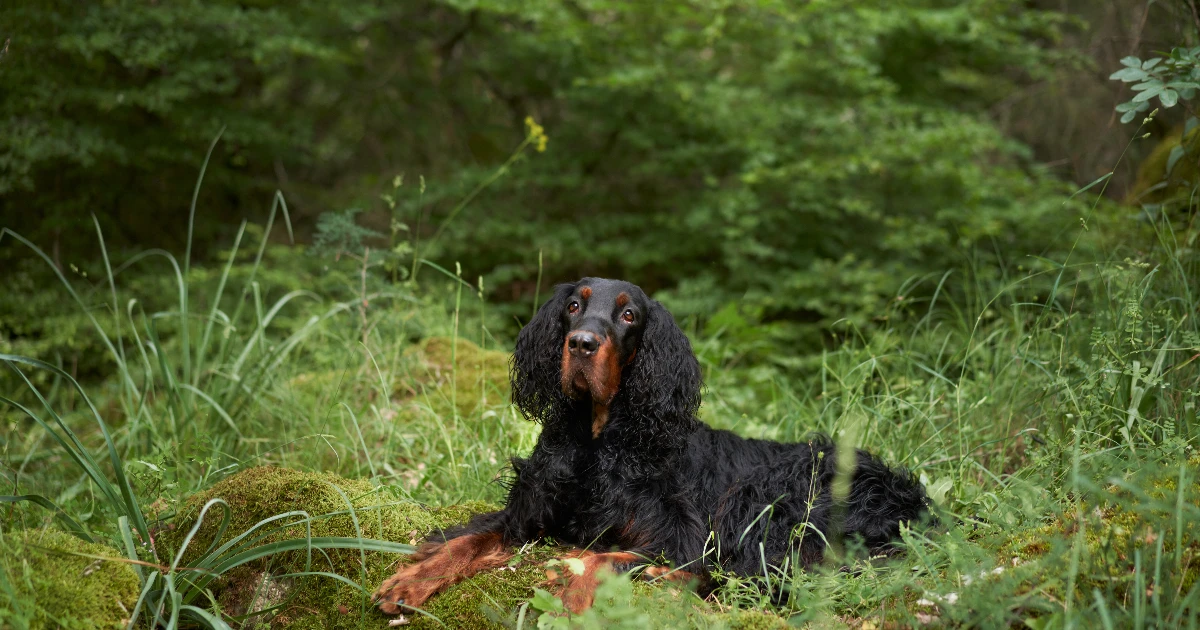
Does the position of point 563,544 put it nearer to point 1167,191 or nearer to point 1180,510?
point 1180,510

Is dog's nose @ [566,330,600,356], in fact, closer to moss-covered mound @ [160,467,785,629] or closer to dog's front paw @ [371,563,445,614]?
moss-covered mound @ [160,467,785,629]

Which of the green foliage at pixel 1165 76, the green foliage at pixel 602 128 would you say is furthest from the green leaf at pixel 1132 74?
the green foliage at pixel 602 128

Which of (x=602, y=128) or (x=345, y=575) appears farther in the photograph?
(x=602, y=128)

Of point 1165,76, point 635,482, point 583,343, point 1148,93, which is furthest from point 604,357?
Answer: point 1165,76

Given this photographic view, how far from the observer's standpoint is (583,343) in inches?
96.7

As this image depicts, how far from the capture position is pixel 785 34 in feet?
22.4

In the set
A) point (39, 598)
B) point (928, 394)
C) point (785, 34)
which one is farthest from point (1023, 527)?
point (785, 34)

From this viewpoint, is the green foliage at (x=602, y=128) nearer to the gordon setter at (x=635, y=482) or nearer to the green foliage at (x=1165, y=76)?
the green foliage at (x=1165, y=76)

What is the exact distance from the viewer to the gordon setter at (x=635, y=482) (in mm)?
2518

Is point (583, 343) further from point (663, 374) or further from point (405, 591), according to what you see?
point (405, 591)

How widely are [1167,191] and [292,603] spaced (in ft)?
15.4

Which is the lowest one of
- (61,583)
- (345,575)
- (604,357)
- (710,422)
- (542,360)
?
(710,422)

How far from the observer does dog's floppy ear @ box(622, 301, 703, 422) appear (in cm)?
267

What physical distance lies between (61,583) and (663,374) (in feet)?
5.82
